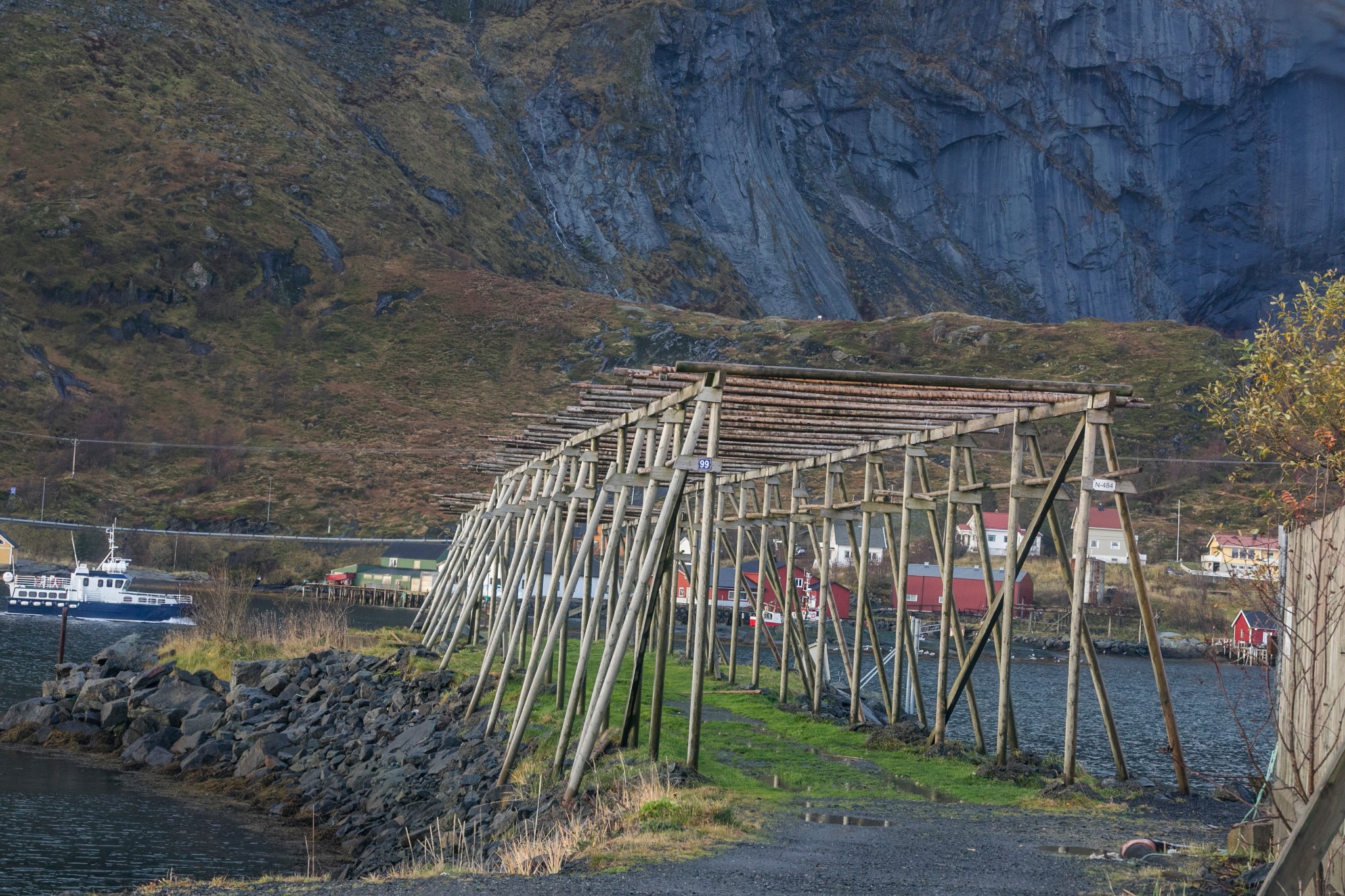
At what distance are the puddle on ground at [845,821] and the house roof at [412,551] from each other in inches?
3150

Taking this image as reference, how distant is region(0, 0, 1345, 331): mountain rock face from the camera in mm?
123875

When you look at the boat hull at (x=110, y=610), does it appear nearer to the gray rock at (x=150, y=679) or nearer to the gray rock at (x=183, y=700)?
the gray rock at (x=150, y=679)

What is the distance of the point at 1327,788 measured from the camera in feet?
23.8

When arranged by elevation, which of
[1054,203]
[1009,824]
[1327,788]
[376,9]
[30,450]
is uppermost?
[376,9]

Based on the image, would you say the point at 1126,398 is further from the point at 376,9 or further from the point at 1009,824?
the point at 376,9

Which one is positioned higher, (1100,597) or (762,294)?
(762,294)

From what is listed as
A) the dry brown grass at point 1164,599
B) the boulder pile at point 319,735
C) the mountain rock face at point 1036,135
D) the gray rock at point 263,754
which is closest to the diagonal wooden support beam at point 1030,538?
the boulder pile at point 319,735

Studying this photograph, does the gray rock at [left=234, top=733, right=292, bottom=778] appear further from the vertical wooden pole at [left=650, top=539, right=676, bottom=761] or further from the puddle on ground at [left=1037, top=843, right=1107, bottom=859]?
the puddle on ground at [left=1037, top=843, right=1107, bottom=859]

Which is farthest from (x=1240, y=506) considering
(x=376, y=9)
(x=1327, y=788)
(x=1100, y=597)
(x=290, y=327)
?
(x=376, y=9)

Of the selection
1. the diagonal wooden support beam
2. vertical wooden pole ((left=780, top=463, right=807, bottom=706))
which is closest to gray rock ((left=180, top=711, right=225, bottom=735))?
vertical wooden pole ((left=780, top=463, right=807, bottom=706))

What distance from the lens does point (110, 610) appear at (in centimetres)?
6994

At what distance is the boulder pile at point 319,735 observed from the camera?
62.5ft

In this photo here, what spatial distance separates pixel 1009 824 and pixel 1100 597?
77998 millimetres

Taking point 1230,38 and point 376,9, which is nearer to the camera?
point 376,9
